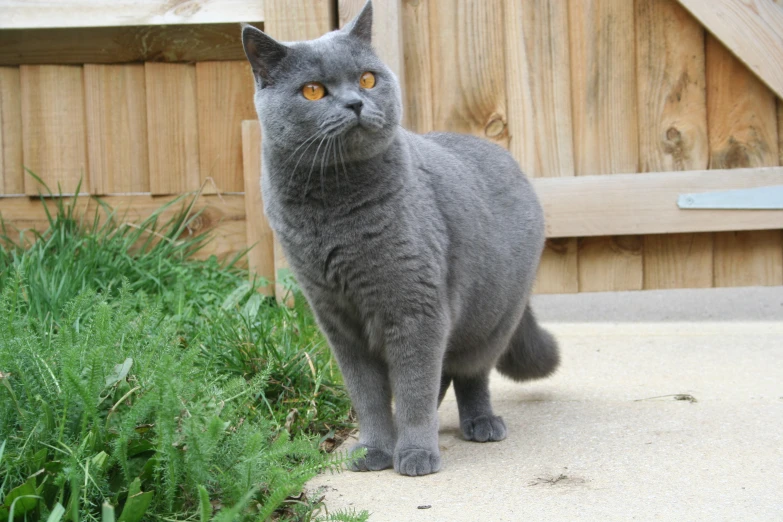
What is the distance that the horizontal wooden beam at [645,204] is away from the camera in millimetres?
3316

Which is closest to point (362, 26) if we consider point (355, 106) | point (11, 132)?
point (355, 106)

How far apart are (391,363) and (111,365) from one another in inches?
26.9

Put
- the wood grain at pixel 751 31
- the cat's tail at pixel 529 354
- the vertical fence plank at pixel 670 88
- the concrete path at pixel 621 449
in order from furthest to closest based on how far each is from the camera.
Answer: the vertical fence plank at pixel 670 88, the wood grain at pixel 751 31, the cat's tail at pixel 529 354, the concrete path at pixel 621 449

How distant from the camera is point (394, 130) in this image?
6.75 ft

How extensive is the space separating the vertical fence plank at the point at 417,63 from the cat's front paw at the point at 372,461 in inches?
70.8

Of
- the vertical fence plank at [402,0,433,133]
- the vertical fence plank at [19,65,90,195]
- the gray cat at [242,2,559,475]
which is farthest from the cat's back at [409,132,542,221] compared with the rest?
the vertical fence plank at [19,65,90,195]

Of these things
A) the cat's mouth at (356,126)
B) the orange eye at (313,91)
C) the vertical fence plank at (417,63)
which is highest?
the vertical fence plank at (417,63)

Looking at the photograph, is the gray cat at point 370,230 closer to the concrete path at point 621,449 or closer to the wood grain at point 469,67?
the concrete path at point 621,449

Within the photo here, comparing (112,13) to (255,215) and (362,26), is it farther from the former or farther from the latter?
(362,26)

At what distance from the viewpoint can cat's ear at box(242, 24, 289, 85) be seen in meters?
2.02

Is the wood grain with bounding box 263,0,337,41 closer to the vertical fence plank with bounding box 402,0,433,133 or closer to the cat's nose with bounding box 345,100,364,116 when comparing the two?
the vertical fence plank with bounding box 402,0,433,133

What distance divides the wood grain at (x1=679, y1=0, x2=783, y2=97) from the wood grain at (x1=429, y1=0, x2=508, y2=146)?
0.81m

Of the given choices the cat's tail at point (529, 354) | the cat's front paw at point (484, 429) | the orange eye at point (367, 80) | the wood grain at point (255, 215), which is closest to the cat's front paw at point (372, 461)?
the cat's front paw at point (484, 429)

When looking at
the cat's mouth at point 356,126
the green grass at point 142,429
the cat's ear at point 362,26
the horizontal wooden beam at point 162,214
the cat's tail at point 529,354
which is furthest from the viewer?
the horizontal wooden beam at point 162,214
